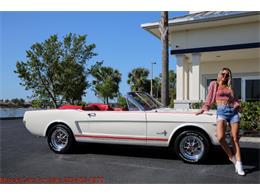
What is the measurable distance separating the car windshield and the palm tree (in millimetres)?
45718

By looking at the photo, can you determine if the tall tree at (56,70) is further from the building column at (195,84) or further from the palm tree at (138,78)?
the palm tree at (138,78)

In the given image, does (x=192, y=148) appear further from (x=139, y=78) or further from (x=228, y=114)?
(x=139, y=78)

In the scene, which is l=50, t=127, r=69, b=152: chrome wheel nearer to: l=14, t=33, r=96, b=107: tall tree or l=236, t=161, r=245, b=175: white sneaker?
l=236, t=161, r=245, b=175: white sneaker

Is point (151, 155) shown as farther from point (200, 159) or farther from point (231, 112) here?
point (231, 112)

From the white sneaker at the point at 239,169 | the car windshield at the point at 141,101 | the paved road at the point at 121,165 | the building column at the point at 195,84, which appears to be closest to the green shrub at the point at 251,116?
the paved road at the point at 121,165

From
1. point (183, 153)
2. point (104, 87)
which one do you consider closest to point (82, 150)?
point (183, 153)

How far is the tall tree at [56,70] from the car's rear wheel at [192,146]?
48.0ft

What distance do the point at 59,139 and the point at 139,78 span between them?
4742 centimetres

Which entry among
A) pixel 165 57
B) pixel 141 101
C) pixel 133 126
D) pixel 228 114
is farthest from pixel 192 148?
pixel 165 57

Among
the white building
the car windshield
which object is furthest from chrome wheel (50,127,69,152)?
the white building

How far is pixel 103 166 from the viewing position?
20.2 ft

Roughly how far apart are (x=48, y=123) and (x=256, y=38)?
31.5ft

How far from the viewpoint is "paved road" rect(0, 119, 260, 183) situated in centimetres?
531

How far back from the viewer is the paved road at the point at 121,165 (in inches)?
209
